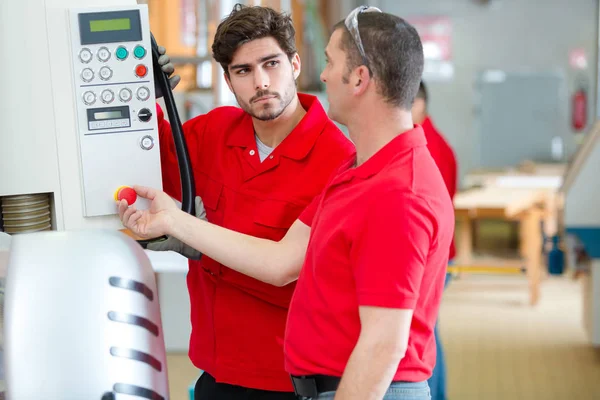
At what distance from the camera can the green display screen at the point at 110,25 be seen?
5.12 feet

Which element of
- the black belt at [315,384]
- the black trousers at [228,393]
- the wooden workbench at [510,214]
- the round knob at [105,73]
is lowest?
the wooden workbench at [510,214]

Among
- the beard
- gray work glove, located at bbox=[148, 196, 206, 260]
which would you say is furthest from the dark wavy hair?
gray work glove, located at bbox=[148, 196, 206, 260]

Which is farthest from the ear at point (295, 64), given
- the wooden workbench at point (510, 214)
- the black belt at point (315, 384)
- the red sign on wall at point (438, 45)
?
the red sign on wall at point (438, 45)

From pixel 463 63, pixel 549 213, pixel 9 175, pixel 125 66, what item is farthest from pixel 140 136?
pixel 463 63

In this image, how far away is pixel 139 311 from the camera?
1.22 metres

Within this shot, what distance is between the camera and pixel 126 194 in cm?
164

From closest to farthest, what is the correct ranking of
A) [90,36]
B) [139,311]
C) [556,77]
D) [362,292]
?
[139,311] < [362,292] < [90,36] < [556,77]

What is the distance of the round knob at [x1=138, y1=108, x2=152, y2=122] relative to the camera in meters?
1.64

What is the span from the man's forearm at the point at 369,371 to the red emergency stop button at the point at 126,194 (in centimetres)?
57

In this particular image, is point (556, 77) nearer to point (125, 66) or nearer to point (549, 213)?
point (549, 213)

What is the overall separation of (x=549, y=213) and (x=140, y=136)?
569 centimetres

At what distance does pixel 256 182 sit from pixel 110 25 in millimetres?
470

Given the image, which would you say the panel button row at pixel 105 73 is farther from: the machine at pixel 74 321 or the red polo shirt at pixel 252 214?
the machine at pixel 74 321

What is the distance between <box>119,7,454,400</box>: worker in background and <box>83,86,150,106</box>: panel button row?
0.39 metres
